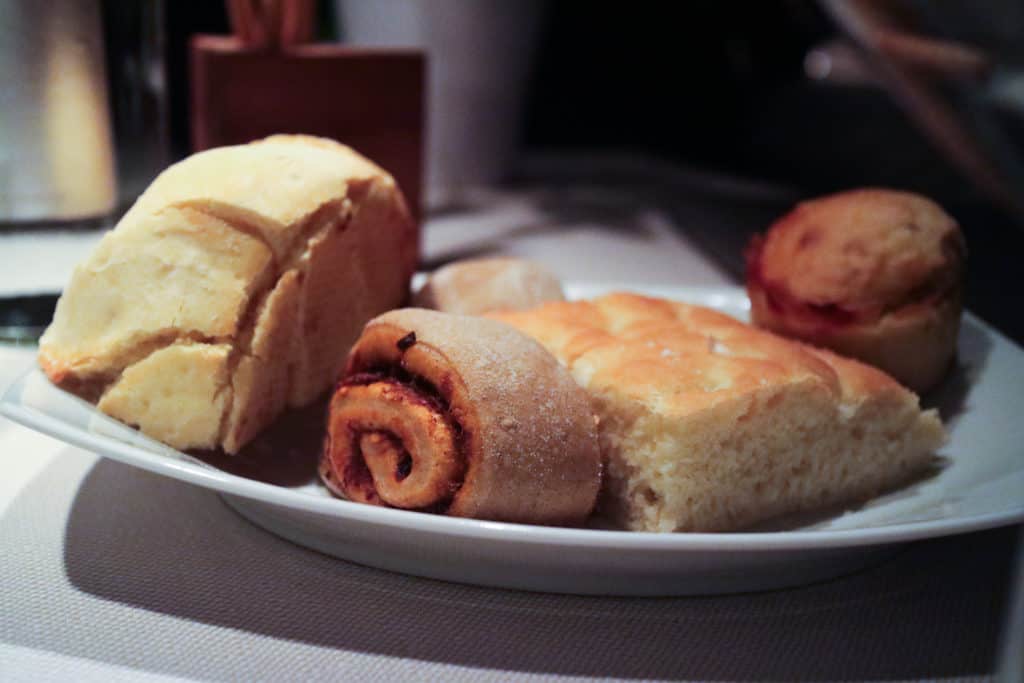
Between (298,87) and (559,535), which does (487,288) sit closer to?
(559,535)

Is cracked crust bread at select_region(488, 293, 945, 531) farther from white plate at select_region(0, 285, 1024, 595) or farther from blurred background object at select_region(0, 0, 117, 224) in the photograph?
blurred background object at select_region(0, 0, 117, 224)

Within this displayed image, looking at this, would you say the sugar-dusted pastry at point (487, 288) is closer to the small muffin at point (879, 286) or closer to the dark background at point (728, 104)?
the small muffin at point (879, 286)

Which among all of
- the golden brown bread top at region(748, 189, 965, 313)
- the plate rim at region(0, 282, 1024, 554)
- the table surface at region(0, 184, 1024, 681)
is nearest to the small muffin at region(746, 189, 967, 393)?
the golden brown bread top at region(748, 189, 965, 313)

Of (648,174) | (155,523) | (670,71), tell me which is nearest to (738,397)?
(155,523)

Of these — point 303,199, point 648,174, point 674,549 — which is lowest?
point 648,174

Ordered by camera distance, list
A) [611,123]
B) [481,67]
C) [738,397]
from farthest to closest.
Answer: [611,123]
[481,67]
[738,397]

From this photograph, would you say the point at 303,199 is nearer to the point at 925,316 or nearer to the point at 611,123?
the point at 925,316
